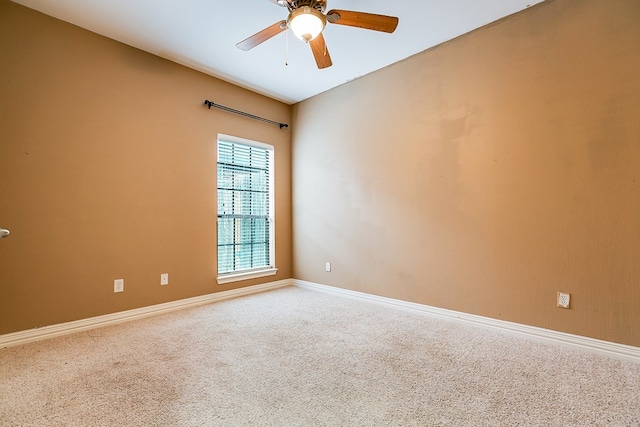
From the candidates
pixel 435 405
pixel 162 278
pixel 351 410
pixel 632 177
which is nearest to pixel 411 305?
pixel 435 405

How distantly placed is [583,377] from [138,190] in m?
3.87

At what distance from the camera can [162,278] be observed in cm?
314

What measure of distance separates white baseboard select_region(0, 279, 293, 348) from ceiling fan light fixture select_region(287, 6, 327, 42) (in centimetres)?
290

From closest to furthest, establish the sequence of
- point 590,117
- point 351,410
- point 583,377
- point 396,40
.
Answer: point 351,410
point 583,377
point 590,117
point 396,40

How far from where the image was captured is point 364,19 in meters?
1.99

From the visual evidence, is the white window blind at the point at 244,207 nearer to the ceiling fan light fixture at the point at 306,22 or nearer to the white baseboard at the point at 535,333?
the white baseboard at the point at 535,333

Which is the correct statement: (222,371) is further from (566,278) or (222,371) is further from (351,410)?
(566,278)

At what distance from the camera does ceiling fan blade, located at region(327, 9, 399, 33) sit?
6.37 feet

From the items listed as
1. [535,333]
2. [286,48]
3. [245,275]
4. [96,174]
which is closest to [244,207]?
[245,275]

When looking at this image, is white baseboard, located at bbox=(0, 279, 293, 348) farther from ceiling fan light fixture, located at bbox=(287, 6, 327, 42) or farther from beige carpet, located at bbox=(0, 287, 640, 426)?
ceiling fan light fixture, located at bbox=(287, 6, 327, 42)

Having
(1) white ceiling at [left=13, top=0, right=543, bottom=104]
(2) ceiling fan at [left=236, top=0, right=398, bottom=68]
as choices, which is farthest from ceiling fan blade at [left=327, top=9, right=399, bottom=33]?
(1) white ceiling at [left=13, top=0, right=543, bottom=104]

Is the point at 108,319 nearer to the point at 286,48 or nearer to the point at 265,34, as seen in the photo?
the point at 265,34

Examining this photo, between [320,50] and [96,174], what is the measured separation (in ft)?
7.60

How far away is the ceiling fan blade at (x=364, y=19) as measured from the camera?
1.94 meters
